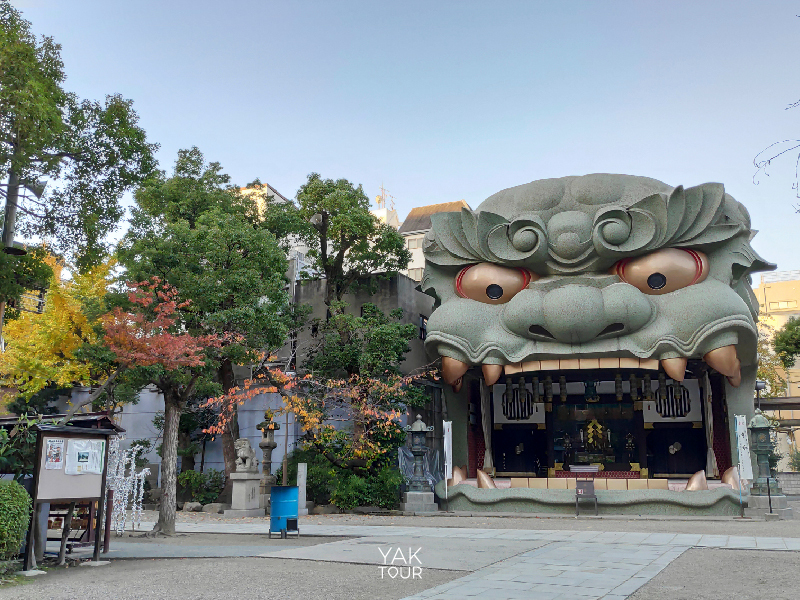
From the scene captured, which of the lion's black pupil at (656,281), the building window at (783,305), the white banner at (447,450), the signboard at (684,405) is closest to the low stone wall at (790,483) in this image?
the signboard at (684,405)

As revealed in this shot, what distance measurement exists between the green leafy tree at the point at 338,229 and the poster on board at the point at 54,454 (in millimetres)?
15061

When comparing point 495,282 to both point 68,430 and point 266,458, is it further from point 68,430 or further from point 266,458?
point 68,430

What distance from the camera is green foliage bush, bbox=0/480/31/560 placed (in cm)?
820

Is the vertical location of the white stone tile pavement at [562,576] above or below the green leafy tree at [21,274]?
below

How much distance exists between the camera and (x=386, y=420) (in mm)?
21391

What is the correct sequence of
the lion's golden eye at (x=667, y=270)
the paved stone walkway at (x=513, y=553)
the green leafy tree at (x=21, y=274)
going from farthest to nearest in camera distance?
the lion's golden eye at (x=667, y=270) → the green leafy tree at (x=21, y=274) → the paved stone walkway at (x=513, y=553)

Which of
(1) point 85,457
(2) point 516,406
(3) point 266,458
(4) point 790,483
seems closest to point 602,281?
(2) point 516,406

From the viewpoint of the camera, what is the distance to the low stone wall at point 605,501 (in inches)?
761

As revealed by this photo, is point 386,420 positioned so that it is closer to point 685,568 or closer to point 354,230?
point 354,230

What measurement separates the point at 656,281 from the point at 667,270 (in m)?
0.49

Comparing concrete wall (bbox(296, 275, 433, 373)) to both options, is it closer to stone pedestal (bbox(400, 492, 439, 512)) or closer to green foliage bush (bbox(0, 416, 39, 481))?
stone pedestal (bbox(400, 492, 439, 512))

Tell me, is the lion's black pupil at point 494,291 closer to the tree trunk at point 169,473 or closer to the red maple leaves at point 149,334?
the red maple leaves at point 149,334

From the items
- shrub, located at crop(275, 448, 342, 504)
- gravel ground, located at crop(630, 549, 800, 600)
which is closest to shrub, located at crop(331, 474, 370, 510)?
shrub, located at crop(275, 448, 342, 504)

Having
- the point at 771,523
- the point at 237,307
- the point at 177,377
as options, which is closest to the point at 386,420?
the point at 237,307
